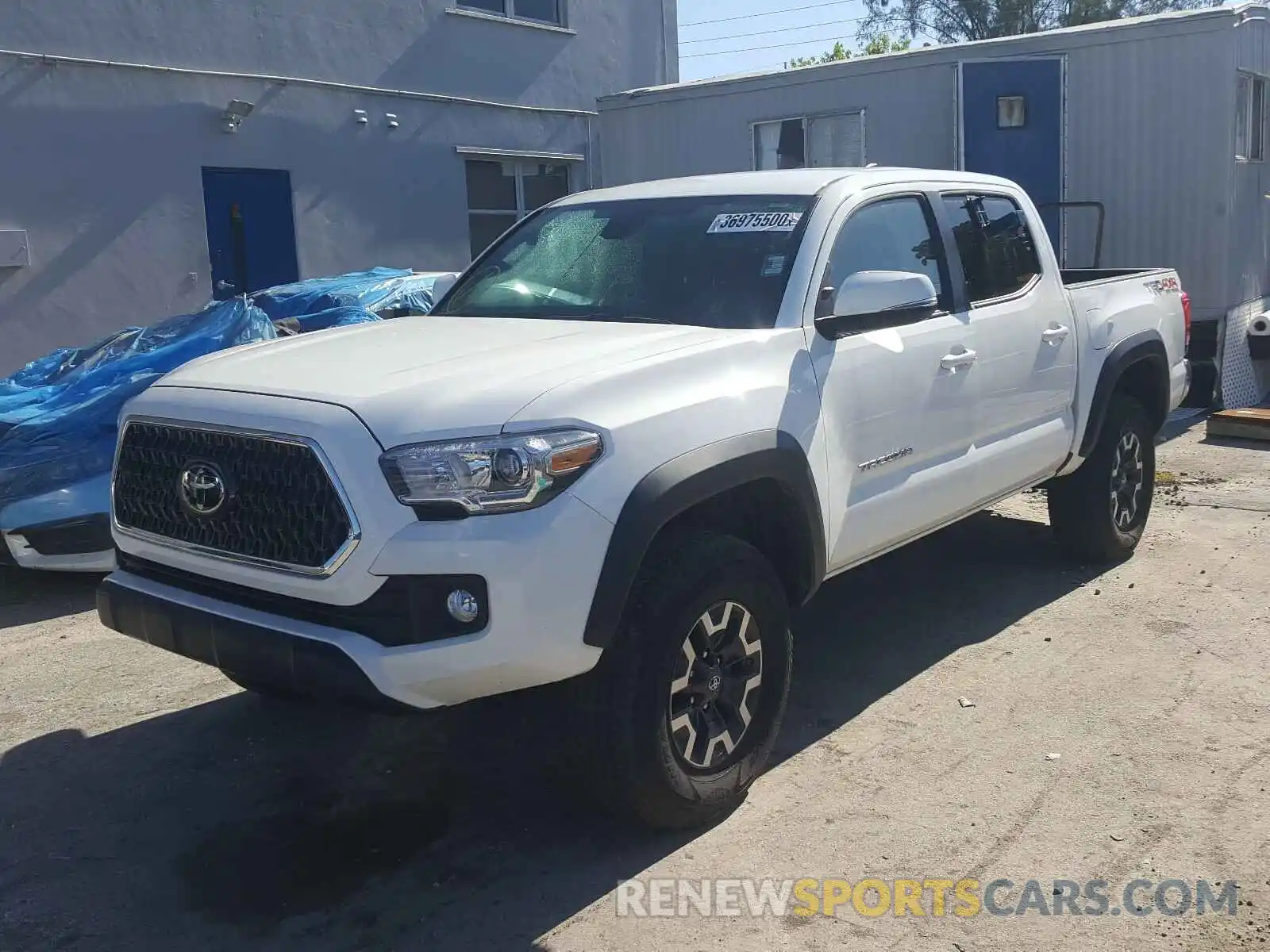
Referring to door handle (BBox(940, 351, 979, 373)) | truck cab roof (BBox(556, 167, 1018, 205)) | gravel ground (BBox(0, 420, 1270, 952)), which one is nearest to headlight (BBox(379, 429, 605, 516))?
gravel ground (BBox(0, 420, 1270, 952))

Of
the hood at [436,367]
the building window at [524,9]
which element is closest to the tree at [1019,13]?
the building window at [524,9]

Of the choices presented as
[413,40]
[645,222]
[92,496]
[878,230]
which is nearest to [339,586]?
[645,222]

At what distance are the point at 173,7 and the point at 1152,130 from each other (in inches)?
350

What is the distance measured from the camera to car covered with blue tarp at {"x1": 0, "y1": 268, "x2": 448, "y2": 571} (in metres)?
6.02

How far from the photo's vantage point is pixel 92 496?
609 centimetres

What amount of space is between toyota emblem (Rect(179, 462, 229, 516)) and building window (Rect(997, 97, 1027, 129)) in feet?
32.3

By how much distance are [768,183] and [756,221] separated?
0.34 meters

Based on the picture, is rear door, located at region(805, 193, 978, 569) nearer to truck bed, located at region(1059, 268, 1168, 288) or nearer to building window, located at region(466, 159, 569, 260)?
truck bed, located at region(1059, 268, 1168, 288)

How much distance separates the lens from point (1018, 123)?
11617mm

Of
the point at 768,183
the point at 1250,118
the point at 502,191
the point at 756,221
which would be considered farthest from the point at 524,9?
the point at 756,221

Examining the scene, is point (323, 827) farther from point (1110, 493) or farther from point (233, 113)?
point (233, 113)

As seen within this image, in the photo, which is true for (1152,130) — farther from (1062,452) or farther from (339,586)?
(339,586)

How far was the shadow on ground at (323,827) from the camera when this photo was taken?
3.31 meters

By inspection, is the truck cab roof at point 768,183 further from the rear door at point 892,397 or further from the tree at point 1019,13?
the tree at point 1019,13
